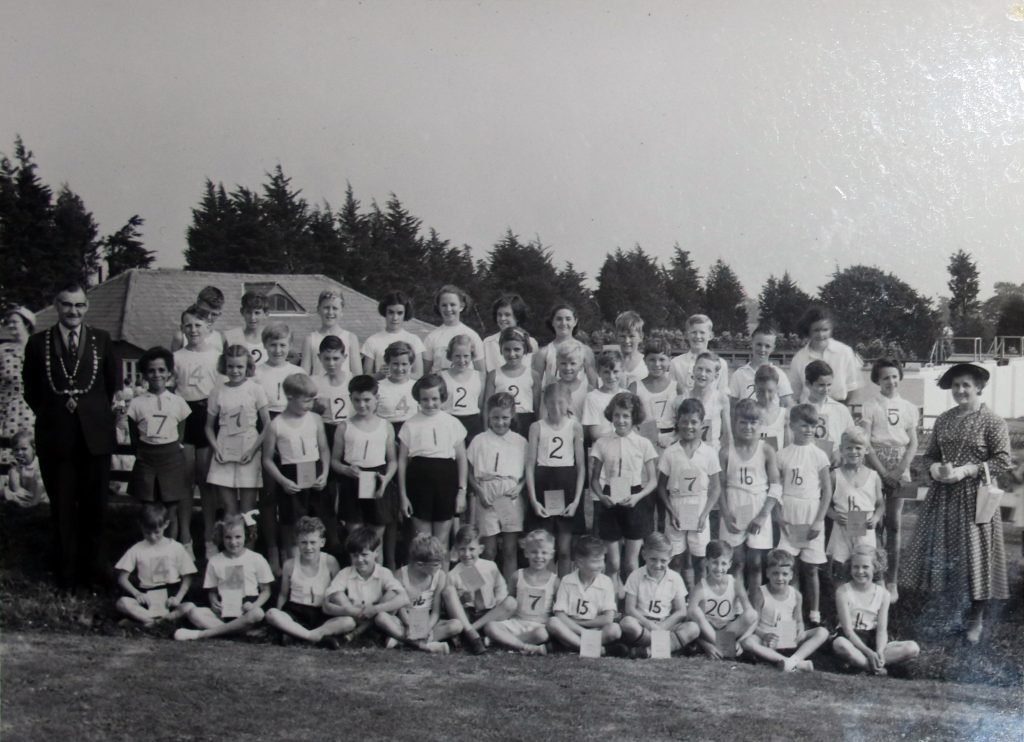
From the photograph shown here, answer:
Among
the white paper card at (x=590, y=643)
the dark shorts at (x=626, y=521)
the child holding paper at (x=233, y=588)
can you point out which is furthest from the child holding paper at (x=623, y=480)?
the child holding paper at (x=233, y=588)

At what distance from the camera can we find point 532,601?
4715 mm

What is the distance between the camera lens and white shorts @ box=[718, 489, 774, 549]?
484cm

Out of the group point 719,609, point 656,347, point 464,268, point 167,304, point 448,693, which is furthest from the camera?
point 464,268

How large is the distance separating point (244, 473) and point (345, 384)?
2.35ft

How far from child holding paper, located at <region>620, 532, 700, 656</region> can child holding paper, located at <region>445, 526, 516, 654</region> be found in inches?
23.2

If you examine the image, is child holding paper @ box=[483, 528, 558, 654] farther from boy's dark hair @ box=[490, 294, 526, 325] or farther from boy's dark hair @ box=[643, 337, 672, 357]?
boy's dark hair @ box=[490, 294, 526, 325]

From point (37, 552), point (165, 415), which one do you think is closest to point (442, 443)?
point (165, 415)

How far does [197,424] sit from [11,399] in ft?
5.54

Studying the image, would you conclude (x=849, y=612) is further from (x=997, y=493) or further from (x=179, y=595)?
(x=179, y=595)

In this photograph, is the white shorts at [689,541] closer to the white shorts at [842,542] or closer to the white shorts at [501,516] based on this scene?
the white shorts at [842,542]

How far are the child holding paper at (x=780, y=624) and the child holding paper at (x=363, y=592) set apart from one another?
67.5 inches

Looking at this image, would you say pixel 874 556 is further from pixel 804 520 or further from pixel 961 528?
pixel 961 528

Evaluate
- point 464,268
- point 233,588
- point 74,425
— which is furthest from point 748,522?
point 464,268

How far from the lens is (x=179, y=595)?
4.84m
